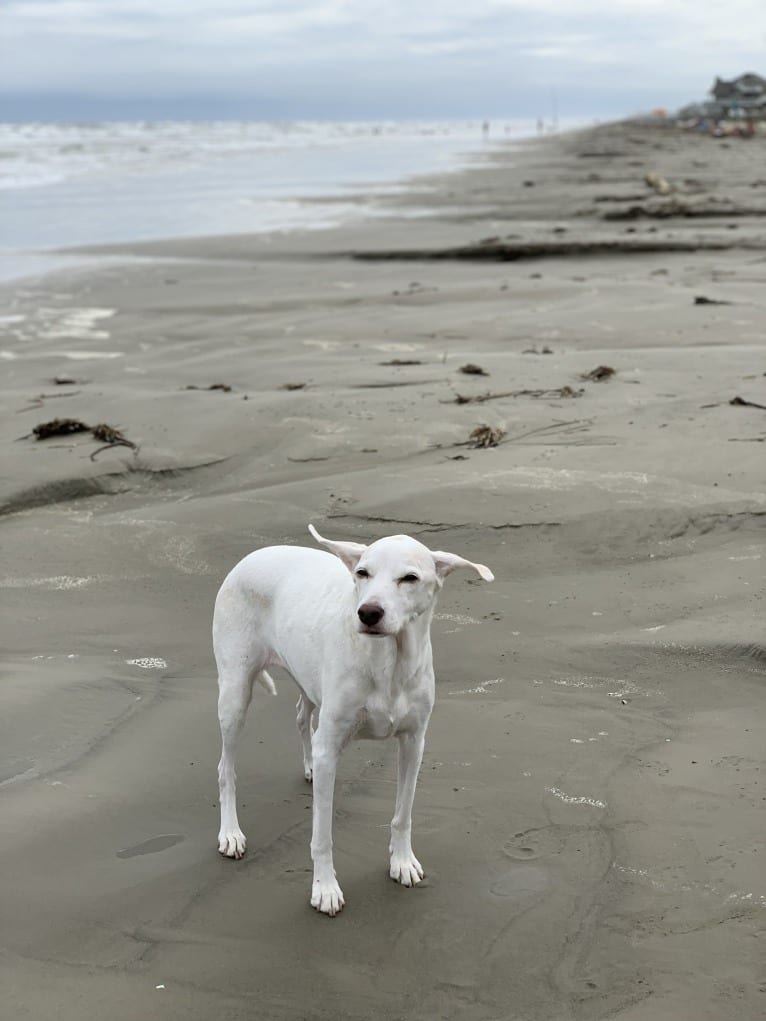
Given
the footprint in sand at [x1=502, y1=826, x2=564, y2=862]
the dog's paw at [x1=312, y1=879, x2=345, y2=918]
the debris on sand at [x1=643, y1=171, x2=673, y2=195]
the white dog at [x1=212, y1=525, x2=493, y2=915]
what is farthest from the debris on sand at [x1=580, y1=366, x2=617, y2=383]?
the debris on sand at [x1=643, y1=171, x2=673, y2=195]

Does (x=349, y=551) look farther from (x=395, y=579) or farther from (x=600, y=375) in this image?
(x=600, y=375)

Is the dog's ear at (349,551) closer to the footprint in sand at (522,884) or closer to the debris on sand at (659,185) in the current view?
the footprint in sand at (522,884)

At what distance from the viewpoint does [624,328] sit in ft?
36.8

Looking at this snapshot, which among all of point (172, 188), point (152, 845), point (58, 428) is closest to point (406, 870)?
point (152, 845)

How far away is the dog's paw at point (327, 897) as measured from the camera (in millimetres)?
3662

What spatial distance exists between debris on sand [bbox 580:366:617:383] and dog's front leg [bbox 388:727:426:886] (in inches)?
231

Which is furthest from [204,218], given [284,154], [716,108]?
[716,108]

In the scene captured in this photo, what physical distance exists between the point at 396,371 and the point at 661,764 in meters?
5.85

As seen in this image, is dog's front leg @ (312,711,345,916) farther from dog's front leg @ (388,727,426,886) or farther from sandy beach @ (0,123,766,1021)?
dog's front leg @ (388,727,426,886)

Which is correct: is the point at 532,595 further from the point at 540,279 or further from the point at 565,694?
the point at 540,279

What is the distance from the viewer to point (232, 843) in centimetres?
398

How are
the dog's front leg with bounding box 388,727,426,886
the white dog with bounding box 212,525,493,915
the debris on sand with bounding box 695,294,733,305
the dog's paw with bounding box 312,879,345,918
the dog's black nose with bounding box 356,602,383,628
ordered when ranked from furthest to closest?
the debris on sand with bounding box 695,294,733,305, the dog's front leg with bounding box 388,727,426,886, the dog's paw with bounding box 312,879,345,918, the white dog with bounding box 212,525,493,915, the dog's black nose with bounding box 356,602,383,628

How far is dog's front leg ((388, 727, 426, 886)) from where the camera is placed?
3.82 m

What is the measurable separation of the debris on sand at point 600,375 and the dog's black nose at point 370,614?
6.20 meters
